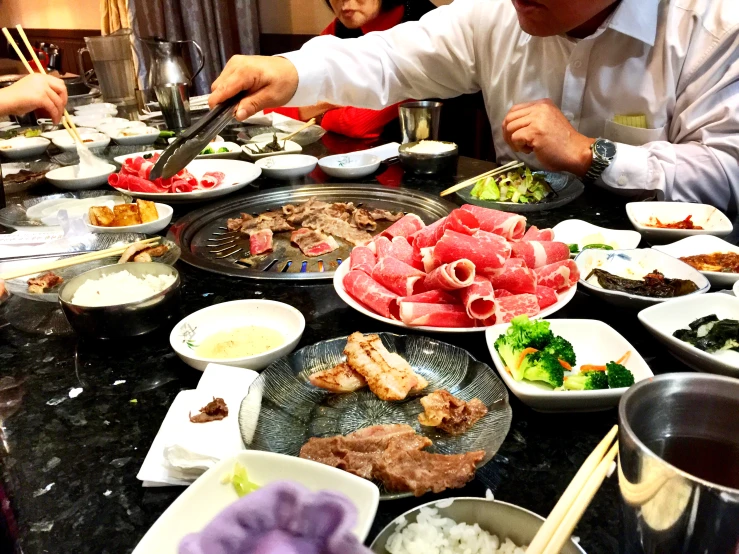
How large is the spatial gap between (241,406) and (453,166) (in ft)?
7.74

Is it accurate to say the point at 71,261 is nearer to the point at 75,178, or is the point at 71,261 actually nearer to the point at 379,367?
the point at 379,367

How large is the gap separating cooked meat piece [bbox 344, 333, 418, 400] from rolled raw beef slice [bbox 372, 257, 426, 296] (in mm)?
250

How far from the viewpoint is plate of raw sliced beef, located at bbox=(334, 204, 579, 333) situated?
4.90 ft

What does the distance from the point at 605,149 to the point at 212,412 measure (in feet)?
7.00

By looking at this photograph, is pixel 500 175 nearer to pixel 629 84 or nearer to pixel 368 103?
pixel 629 84

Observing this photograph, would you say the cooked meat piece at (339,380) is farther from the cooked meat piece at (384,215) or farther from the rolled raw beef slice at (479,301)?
the cooked meat piece at (384,215)

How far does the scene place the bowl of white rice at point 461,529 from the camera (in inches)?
32.4

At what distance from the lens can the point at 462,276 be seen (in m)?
1.52

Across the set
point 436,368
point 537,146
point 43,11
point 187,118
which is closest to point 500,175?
point 537,146

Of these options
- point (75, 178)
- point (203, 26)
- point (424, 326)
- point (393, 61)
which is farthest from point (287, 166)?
point (203, 26)

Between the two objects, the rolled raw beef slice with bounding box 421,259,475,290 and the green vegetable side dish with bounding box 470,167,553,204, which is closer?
the rolled raw beef slice with bounding box 421,259,475,290

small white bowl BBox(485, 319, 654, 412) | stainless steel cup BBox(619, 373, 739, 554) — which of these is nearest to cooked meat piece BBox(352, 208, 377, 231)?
small white bowl BBox(485, 319, 654, 412)

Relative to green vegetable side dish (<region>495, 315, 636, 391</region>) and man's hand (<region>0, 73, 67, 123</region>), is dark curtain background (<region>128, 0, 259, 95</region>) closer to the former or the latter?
man's hand (<region>0, 73, 67, 123</region>)

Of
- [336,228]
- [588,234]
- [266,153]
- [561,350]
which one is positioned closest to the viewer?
[561,350]
